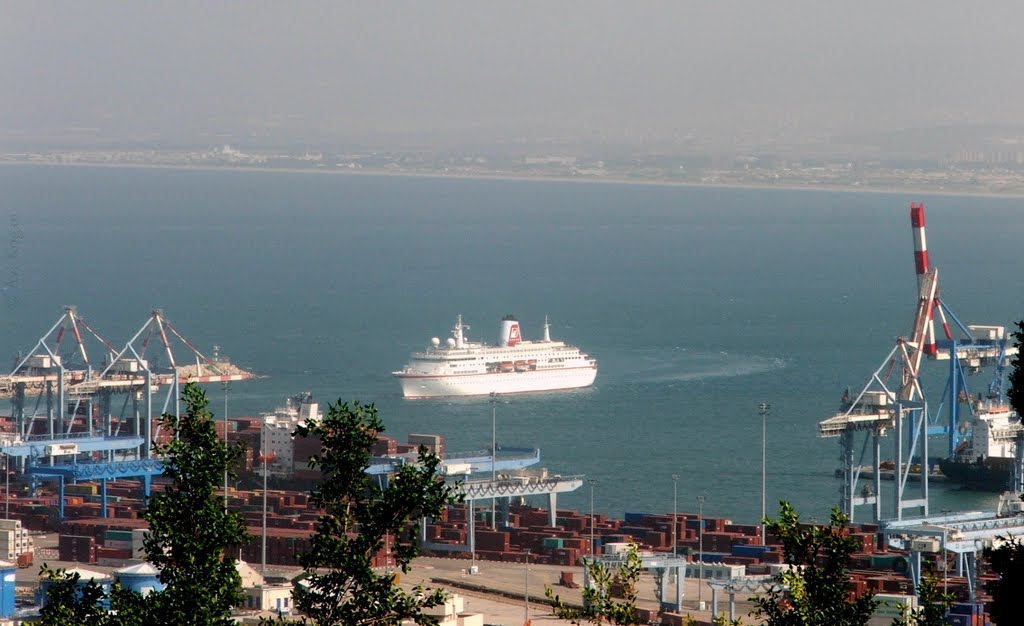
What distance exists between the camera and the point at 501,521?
32719mm

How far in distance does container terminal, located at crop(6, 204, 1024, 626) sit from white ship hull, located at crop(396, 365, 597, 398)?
11.8 meters

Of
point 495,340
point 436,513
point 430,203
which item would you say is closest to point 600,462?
point 495,340

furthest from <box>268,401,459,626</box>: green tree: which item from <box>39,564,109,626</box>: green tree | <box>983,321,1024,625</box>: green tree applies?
<box>983,321,1024,625</box>: green tree

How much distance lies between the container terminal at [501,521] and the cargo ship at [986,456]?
0.09m

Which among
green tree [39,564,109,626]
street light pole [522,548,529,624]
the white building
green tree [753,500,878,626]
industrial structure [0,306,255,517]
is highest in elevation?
green tree [753,500,878,626]

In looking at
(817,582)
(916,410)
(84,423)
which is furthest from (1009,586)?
(84,423)

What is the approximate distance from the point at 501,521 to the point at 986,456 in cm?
1160

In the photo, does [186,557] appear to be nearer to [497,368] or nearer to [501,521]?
[501,521]

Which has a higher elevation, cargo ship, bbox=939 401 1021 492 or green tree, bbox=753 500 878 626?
green tree, bbox=753 500 878 626

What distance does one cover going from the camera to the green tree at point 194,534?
1020 cm

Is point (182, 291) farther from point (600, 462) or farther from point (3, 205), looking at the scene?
point (3, 205)

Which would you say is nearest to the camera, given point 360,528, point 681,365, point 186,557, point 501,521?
point 360,528

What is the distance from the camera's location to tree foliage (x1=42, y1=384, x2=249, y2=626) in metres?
10.2

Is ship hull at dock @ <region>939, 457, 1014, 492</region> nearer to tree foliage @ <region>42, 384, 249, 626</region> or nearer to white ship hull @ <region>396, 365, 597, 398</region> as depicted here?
white ship hull @ <region>396, 365, 597, 398</region>
